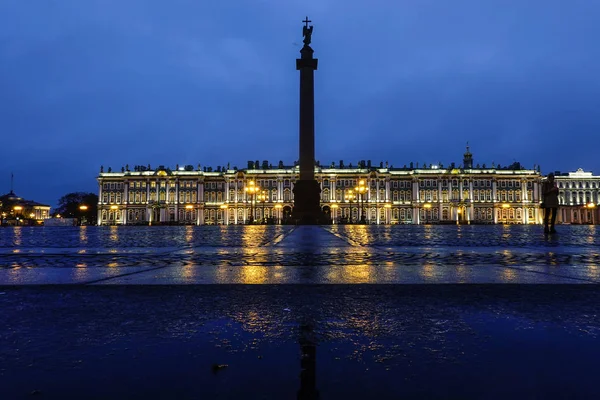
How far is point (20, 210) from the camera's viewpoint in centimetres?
10688

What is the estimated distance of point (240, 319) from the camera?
203 centimetres

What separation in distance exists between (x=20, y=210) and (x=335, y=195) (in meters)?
69.8

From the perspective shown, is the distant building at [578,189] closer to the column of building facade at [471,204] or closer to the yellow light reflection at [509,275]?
the column of building facade at [471,204]

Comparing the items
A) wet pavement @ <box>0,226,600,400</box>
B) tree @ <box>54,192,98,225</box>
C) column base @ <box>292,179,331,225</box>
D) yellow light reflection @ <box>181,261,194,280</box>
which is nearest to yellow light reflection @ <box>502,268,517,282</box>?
wet pavement @ <box>0,226,600,400</box>

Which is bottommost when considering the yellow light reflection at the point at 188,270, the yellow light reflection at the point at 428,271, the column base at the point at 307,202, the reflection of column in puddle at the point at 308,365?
the reflection of column in puddle at the point at 308,365

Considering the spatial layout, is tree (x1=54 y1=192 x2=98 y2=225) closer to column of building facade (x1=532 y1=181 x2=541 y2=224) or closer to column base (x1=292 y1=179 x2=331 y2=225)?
Answer: column base (x1=292 y1=179 x2=331 y2=225)

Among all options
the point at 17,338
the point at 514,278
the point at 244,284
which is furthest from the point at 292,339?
the point at 514,278

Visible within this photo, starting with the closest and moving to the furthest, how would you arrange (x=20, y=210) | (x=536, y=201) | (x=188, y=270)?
1. (x=188, y=270)
2. (x=536, y=201)
3. (x=20, y=210)

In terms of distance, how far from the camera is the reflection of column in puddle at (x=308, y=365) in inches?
46.5

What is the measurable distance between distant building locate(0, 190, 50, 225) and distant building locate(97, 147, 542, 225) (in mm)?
14173

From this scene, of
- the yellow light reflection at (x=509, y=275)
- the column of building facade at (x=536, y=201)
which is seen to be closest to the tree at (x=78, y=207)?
the column of building facade at (x=536, y=201)

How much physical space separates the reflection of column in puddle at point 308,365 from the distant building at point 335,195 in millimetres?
85626

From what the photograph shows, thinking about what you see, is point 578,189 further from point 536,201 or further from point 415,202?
point 415,202

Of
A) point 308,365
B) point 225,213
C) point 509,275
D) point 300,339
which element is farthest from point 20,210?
point 308,365
